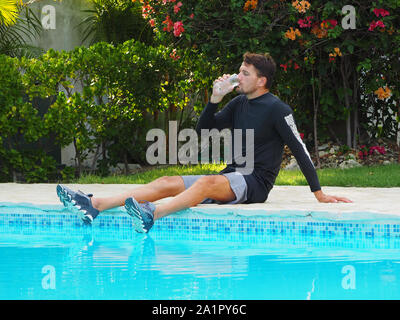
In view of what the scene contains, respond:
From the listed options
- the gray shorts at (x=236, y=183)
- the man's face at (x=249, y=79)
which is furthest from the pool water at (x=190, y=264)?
the man's face at (x=249, y=79)

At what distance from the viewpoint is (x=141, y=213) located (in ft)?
17.4

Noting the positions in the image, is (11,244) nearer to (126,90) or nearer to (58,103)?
(58,103)

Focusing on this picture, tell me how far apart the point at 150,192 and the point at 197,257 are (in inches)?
32.5

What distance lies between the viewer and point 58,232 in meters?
6.28

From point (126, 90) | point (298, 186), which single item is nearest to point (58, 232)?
point (298, 186)

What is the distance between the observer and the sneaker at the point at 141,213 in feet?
17.3

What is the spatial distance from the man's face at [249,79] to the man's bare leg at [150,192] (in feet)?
3.22

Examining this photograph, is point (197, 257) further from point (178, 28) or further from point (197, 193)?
point (178, 28)

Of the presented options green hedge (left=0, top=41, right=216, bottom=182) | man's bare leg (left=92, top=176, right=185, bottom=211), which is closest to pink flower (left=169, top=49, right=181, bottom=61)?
green hedge (left=0, top=41, right=216, bottom=182)

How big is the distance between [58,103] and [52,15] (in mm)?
3019

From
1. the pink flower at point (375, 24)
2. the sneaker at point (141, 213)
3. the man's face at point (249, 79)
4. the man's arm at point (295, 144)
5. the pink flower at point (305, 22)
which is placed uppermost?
the pink flower at point (305, 22)

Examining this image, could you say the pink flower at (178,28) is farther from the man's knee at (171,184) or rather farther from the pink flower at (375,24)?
the man's knee at (171,184)

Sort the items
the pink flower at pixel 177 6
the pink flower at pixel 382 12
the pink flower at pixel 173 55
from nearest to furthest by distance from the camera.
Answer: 1. the pink flower at pixel 382 12
2. the pink flower at pixel 177 6
3. the pink flower at pixel 173 55

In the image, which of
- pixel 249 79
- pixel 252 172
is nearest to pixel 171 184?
pixel 252 172
